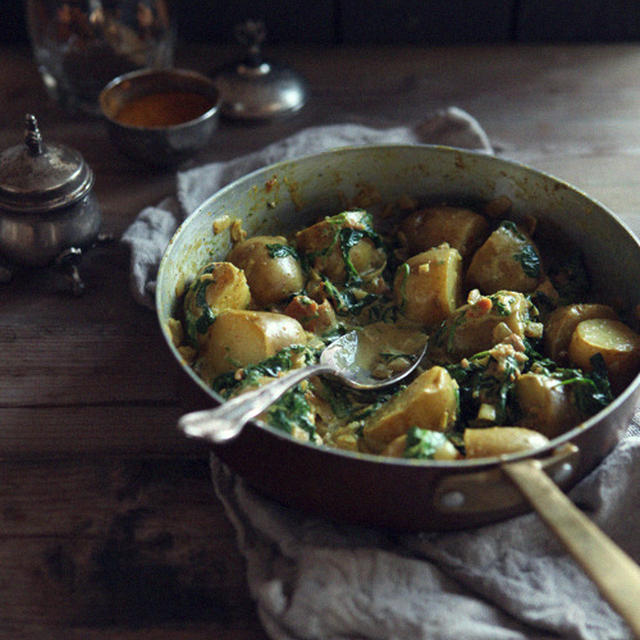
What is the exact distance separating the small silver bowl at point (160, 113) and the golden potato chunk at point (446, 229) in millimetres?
738

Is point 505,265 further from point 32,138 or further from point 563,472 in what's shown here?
point 32,138

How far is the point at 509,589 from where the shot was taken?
1.32 metres

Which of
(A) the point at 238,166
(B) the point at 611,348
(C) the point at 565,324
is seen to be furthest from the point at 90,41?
(B) the point at 611,348

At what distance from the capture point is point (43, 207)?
6.25 feet

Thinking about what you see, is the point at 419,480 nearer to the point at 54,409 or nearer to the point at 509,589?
the point at 509,589

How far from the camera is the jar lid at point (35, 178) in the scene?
188cm

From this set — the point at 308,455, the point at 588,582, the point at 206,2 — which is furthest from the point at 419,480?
the point at 206,2

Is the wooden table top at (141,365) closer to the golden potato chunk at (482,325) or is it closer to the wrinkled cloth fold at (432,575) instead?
the wrinkled cloth fold at (432,575)

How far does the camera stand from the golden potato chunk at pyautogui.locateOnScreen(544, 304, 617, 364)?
5.39ft

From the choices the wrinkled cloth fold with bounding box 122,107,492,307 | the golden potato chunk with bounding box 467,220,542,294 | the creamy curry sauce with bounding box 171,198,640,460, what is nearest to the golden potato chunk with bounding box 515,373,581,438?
the creamy curry sauce with bounding box 171,198,640,460

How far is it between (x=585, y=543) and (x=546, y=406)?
1.32 feet

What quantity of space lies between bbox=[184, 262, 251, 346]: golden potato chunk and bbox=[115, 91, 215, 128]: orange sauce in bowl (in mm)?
857

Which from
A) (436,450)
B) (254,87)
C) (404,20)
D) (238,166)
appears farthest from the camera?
(404,20)

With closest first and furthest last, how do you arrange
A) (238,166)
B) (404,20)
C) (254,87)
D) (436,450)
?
1. (436,450)
2. (238,166)
3. (254,87)
4. (404,20)
